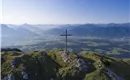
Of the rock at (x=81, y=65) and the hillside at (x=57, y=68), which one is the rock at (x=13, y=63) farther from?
the rock at (x=81, y=65)

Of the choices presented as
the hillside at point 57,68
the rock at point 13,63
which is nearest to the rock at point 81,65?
the hillside at point 57,68

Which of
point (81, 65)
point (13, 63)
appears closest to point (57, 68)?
point (81, 65)

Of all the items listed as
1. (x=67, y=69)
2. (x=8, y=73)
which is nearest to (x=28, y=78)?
(x=8, y=73)

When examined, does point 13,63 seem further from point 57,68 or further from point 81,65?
point 81,65

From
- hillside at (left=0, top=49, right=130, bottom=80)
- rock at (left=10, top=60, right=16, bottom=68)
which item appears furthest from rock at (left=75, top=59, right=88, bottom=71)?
rock at (left=10, top=60, right=16, bottom=68)

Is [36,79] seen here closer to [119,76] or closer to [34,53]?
[34,53]

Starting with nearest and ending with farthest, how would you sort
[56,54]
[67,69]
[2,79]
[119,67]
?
1. [2,79]
2. [67,69]
3. [119,67]
4. [56,54]

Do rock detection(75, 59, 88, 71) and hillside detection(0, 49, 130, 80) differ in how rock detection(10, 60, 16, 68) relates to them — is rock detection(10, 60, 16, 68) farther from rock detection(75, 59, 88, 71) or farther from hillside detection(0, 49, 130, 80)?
rock detection(75, 59, 88, 71)

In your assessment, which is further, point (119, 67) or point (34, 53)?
point (34, 53)
